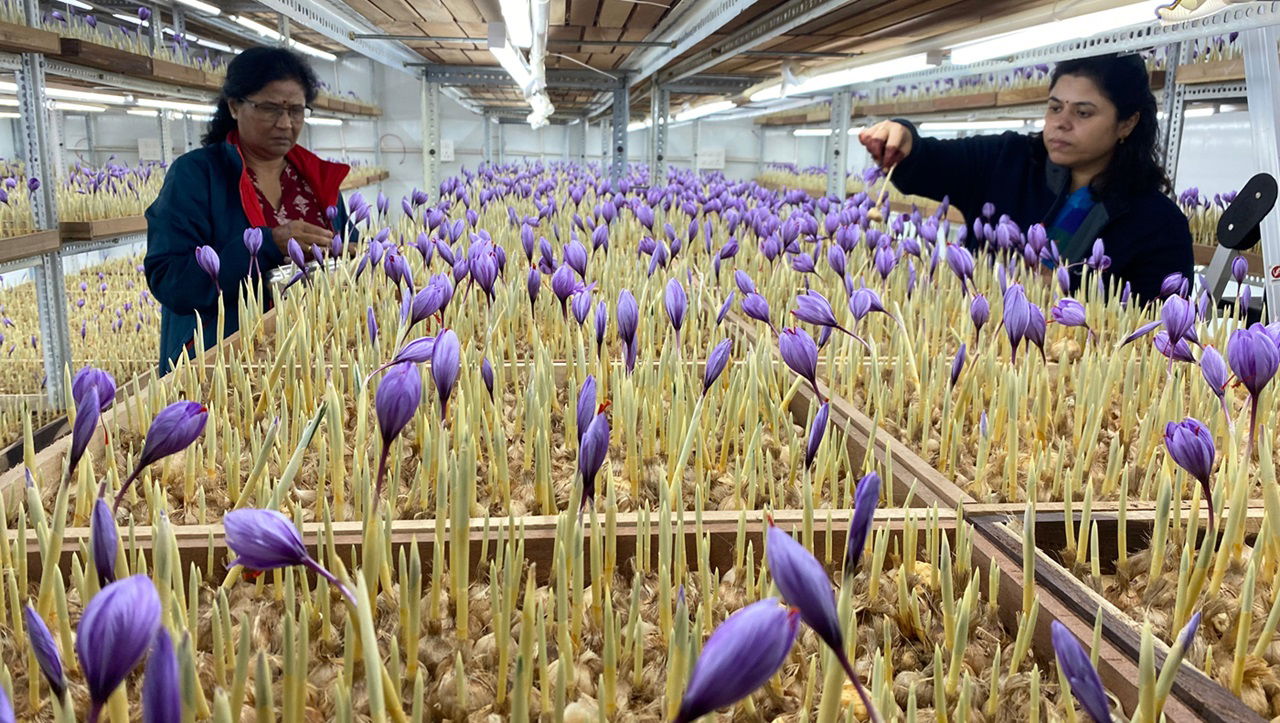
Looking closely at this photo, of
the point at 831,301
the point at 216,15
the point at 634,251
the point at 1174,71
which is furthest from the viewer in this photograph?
the point at 216,15

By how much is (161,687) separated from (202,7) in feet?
22.4

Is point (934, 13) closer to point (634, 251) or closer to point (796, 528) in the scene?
point (634, 251)

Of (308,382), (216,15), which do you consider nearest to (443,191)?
(308,382)

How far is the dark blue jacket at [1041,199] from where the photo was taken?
235 cm

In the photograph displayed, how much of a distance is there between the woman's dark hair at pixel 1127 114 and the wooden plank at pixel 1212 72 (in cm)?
110

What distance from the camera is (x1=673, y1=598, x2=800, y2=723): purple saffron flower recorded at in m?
0.27

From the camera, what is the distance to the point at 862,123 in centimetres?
896

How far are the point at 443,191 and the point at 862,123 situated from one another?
620cm

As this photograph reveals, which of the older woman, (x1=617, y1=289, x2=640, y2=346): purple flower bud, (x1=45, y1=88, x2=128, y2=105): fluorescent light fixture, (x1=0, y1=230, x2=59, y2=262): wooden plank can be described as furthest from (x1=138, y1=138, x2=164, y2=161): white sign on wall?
(x1=617, y1=289, x2=640, y2=346): purple flower bud

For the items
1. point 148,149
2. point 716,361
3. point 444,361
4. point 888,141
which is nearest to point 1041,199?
point 888,141

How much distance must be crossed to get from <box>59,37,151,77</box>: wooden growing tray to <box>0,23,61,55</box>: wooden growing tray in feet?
0.48

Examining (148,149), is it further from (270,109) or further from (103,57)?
(270,109)

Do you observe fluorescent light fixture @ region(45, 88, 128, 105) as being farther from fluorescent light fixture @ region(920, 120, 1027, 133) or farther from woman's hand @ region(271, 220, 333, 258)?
fluorescent light fixture @ region(920, 120, 1027, 133)

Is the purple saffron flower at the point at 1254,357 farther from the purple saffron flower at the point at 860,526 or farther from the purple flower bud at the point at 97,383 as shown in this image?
the purple flower bud at the point at 97,383
